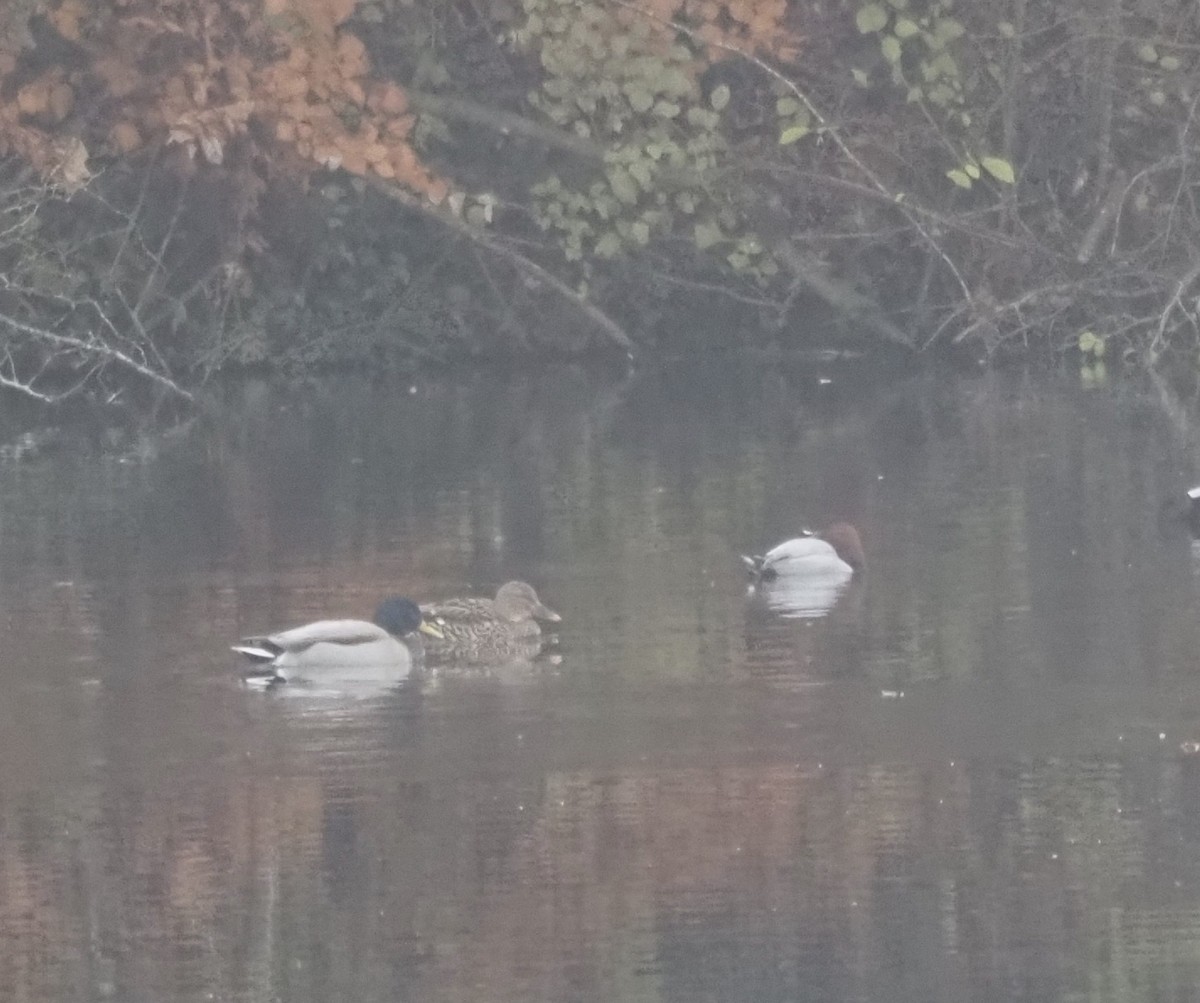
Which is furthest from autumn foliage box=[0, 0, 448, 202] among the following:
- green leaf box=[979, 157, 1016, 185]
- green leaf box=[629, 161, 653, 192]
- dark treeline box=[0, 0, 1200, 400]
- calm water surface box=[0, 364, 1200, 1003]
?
calm water surface box=[0, 364, 1200, 1003]

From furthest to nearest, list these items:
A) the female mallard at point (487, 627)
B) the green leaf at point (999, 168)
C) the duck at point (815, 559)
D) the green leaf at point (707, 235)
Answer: the green leaf at point (707, 235), the green leaf at point (999, 168), the duck at point (815, 559), the female mallard at point (487, 627)

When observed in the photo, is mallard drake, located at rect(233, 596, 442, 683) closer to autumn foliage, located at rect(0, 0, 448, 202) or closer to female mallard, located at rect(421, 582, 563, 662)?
female mallard, located at rect(421, 582, 563, 662)

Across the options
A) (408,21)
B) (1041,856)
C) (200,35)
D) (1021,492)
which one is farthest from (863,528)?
(408,21)

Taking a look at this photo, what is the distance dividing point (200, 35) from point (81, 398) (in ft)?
9.00

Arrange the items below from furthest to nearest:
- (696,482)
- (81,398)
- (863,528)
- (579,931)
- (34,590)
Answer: (81,398), (696,482), (863,528), (34,590), (579,931)

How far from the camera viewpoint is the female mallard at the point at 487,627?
1139cm

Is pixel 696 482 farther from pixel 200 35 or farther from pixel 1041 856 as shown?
pixel 1041 856

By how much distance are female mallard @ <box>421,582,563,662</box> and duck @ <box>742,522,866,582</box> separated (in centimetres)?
141

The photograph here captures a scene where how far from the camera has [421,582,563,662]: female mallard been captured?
11391 millimetres

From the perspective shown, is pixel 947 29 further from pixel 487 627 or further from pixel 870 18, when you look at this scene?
pixel 487 627

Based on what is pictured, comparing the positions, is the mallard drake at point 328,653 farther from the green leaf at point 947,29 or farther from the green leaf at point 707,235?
the green leaf at point 947,29

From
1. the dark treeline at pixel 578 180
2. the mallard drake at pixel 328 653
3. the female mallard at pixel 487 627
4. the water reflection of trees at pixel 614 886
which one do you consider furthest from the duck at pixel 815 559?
the dark treeline at pixel 578 180

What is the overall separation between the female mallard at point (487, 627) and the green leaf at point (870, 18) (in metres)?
10.1

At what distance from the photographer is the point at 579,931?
7633 mm
